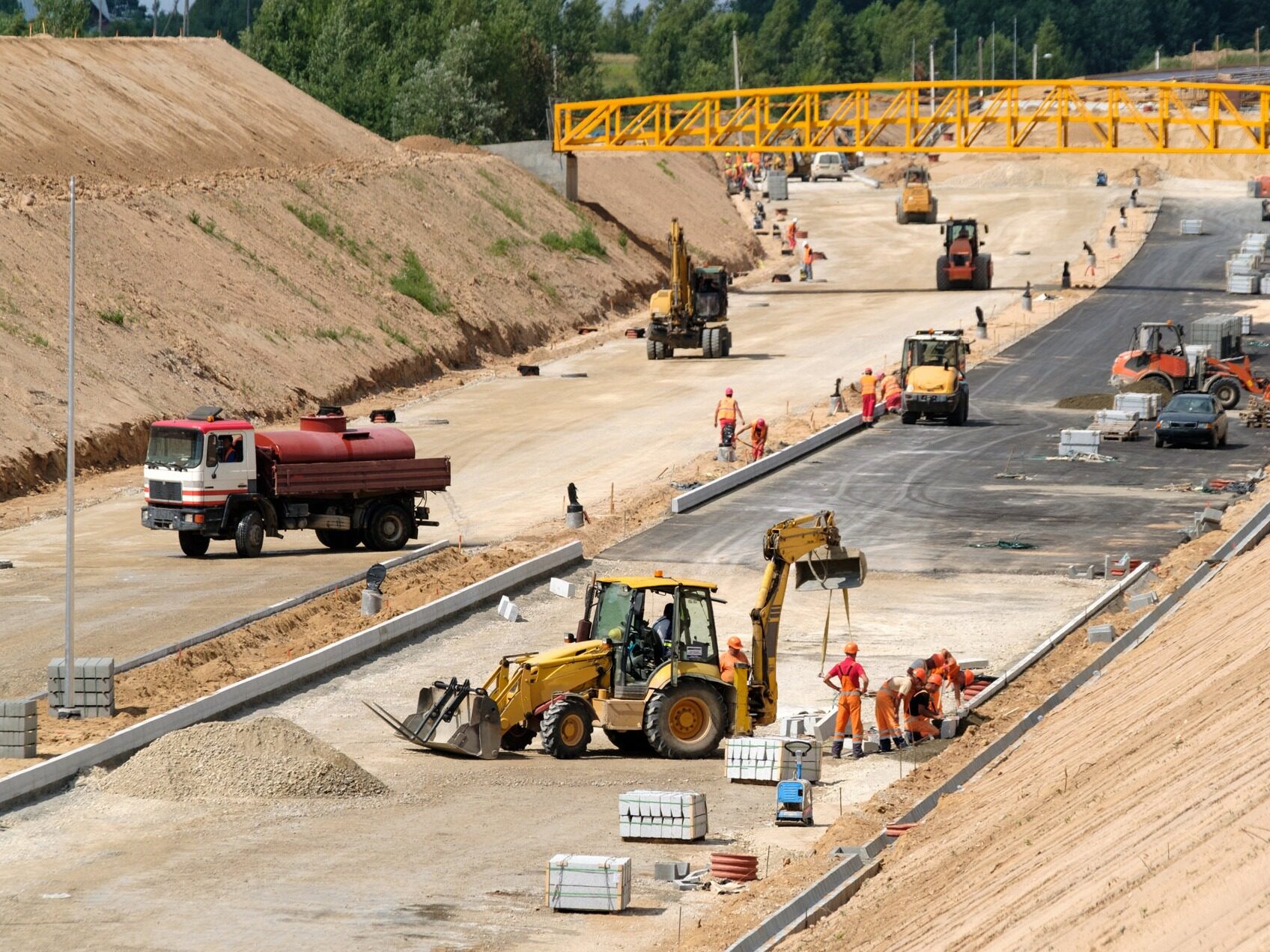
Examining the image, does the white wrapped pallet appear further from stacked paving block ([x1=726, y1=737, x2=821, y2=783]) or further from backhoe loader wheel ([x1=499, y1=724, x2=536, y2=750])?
backhoe loader wheel ([x1=499, y1=724, x2=536, y2=750])

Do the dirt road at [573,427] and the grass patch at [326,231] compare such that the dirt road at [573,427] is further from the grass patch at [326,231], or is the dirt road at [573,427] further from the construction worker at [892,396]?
the grass patch at [326,231]

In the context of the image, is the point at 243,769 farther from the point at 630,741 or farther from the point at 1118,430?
the point at 1118,430

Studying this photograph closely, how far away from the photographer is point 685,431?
5028 cm

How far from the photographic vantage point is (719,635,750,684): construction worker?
2395cm

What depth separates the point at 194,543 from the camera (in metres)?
36.5

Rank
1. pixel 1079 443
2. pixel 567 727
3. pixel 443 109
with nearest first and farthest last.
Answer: pixel 567 727
pixel 1079 443
pixel 443 109

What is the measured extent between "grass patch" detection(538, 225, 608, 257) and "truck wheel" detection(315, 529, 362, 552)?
3779 centimetres

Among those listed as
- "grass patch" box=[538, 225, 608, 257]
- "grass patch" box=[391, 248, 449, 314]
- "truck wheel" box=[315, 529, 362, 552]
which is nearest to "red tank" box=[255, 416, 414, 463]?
"truck wheel" box=[315, 529, 362, 552]

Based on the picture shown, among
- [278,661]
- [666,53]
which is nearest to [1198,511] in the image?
[278,661]

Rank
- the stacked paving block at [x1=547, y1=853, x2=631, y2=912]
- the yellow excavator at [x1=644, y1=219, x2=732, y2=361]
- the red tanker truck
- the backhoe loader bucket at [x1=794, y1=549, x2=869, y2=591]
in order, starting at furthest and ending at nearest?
the yellow excavator at [x1=644, y1=219, x2=732, y2=361], the red tanker truck, the backhoe loader bucket at [x1=794, y1=549, x2=869, y2=591], the stacked paving block at [x1=547, y1=853, x2=631, y2=912]

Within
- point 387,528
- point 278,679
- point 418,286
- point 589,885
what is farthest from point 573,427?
point 589,885

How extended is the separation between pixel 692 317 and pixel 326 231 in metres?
11.8

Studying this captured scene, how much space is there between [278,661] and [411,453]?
9390 mm

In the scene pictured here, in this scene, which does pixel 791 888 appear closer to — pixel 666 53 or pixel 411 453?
pixel 411 453
